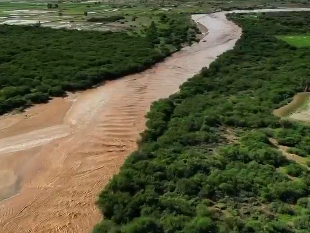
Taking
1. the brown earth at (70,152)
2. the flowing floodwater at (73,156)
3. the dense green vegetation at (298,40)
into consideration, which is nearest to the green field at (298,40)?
the dense green vegetation at (298,40)

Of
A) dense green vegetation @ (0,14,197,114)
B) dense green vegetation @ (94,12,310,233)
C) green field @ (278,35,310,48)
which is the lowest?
green field @ (278,35,310,48)

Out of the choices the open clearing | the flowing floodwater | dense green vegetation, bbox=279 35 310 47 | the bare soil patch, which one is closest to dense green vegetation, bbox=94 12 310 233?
the open clearing

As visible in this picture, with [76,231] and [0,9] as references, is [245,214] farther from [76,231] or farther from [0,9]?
[0,9]

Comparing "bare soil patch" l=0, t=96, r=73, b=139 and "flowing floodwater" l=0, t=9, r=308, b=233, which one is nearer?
"flowing floodwater" l=0, t=9, r=308, b=233

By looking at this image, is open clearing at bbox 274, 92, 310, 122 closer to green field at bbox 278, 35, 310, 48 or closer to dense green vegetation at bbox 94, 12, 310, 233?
dense green vegetation at bbox 94, 12, 310, 233

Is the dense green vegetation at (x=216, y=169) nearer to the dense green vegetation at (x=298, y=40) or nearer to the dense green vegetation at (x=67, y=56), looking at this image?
the dense green vegetation at (x=67, y=56)

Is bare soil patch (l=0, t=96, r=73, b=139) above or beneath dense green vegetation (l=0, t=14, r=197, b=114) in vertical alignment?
beneath
